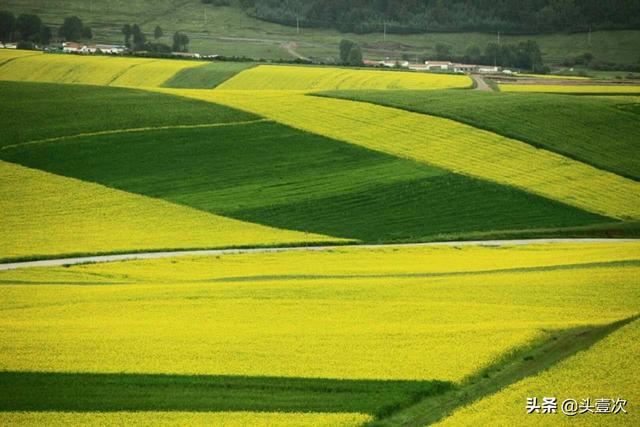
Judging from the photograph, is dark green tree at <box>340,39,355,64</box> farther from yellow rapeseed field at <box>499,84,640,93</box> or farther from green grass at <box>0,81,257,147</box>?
green grass at <box>0,81,257,147</box>

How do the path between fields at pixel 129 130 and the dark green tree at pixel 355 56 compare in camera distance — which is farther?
the dark green tree at pixel 355 56

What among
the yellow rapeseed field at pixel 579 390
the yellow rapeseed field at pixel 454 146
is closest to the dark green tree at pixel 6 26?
the yellow rapeseed field at pixel 454 146

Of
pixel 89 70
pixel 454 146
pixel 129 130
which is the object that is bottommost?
pixel 454 146

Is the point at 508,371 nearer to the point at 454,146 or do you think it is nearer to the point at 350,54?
the point at 454,146

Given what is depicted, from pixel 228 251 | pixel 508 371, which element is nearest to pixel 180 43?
pixel 228 251

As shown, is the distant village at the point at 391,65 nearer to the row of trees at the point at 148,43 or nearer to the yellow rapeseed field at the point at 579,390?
the row of trees at the point at 148,43
